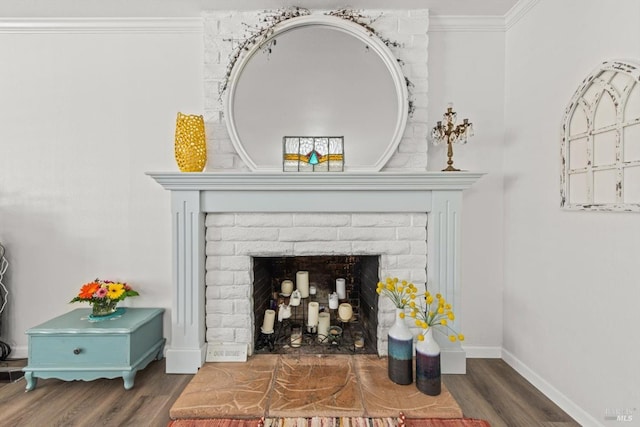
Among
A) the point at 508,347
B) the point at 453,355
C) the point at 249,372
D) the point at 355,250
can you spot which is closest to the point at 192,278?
the point at 249,372

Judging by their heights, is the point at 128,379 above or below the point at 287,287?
below

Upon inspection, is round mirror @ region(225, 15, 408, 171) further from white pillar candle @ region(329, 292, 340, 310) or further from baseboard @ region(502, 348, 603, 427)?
baseboard @ region(502, 348, 603, 427)

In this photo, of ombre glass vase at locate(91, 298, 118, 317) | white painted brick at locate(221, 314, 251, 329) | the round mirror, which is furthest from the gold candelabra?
ombre glass vase at locate(91, 298, 118, 317)

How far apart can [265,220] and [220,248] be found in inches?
13.5

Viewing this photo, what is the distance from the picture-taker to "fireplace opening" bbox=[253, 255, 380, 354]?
7.34 ft

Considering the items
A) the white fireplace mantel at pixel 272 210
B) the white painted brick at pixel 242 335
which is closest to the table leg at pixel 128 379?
the white fireplace mantel at pixel 272 210

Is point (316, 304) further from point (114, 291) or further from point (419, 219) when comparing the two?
point (114, 291)

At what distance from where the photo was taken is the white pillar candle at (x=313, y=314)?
7.36 ft

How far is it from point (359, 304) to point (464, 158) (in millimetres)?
1290

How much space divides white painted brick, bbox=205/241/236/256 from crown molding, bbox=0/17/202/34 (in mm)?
1491

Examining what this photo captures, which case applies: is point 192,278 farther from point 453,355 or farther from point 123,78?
point 453,355

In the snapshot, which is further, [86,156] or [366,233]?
[86,156]

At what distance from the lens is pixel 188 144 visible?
6.75ft

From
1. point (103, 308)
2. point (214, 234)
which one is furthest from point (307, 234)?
point (103, 308)
